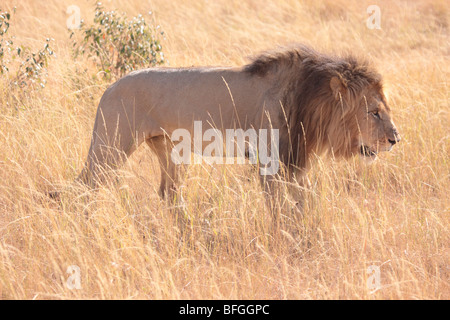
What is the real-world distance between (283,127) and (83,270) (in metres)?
1.75

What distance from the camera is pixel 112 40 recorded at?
24.4ft

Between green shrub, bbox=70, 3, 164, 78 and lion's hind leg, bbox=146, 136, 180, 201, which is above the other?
green shrub, bbox=70, 3, 164, 78

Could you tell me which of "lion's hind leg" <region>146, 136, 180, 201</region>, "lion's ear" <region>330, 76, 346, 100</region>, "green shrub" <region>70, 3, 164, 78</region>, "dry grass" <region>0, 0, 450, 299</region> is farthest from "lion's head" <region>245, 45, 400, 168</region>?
"green shrub" <region>70, 3, 164, 78</region>

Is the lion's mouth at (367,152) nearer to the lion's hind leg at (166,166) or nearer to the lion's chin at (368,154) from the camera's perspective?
the lion's chin at (368,154)

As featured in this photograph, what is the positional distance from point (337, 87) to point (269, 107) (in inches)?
20.2

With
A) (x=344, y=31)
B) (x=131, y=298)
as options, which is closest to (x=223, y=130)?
(x=131, y=298)

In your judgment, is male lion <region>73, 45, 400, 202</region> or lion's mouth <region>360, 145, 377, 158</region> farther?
lion's mouth <region>360, 145, 377, 158</region>

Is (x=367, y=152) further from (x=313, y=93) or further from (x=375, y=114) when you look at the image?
(x=313, y=93)

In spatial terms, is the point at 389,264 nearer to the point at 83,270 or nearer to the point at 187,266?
the point at 187,266

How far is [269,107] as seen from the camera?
14.1 feet

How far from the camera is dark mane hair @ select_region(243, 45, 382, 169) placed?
425 centimetres

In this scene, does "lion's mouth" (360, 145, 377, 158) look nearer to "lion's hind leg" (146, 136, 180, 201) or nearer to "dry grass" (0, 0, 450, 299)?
"dry grass" (0, 0, 450, 299)

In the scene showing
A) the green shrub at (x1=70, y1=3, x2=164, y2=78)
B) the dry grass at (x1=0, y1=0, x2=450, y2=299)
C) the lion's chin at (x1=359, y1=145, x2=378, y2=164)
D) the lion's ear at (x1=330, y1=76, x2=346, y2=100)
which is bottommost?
the dry grass at (x1=0, y1=0, x2=450, y2=299)

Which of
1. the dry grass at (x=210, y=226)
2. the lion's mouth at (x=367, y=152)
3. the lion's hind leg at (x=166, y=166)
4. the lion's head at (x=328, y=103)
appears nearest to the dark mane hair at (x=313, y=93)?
the lion's head at (x=328, y=103)
